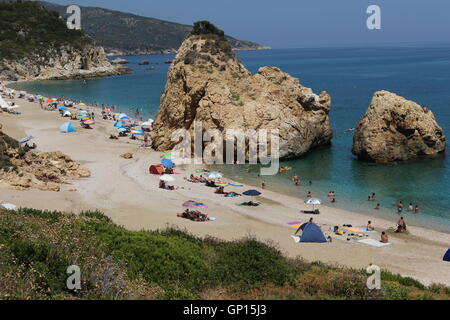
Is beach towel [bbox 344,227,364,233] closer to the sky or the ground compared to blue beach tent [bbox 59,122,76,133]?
closer to the ground

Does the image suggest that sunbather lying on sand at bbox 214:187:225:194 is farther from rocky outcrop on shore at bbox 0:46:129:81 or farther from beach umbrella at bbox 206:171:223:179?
rocky outcrop on shore at bbox 0:46:129:81

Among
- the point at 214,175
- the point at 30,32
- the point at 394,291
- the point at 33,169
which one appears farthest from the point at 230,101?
the point at 30,32

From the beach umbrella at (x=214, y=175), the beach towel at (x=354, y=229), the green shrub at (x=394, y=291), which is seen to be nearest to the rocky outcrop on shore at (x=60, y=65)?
the beach umbrella at (x=214, y=175)

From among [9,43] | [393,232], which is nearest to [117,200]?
[393,232]

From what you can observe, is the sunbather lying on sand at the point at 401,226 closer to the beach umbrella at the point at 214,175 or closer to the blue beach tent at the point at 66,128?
the beach umbrella at the point at 214,175

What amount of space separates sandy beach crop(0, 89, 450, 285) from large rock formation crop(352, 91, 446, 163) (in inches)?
444

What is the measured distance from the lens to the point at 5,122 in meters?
47.3

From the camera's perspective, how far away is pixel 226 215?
2361 centimetres

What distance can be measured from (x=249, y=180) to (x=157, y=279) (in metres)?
20.1

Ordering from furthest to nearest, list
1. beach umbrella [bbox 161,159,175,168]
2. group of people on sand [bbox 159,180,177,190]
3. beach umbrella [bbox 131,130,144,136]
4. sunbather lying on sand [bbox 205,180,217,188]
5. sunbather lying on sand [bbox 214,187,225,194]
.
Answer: beach umbrella [bbox 131,130,144,136] < beach umbrella [bbox 161,159,175,168] < sunbather lying on sand [bbox 205,180,217,188] < group of people on sand [bbox 159,180,177,190] < sunbather lying on sand [bbox 214,187,225,194]

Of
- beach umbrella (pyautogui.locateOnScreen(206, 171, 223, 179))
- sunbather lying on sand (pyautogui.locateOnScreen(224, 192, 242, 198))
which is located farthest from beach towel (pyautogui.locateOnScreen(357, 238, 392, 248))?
beach umbrella (pyautogui.locateOnScreen(206, 171, 223, 179))

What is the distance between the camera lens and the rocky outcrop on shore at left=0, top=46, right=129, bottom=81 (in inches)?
4139

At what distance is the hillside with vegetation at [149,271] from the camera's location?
968 cm

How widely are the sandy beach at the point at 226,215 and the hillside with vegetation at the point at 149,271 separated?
434 centimetres
